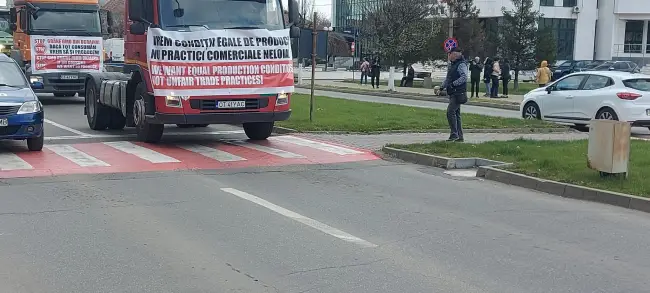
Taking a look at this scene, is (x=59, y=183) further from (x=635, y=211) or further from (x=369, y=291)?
(x=635, y=211)

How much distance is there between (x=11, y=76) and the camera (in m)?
14.6

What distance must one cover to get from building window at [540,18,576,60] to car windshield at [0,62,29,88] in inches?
2375

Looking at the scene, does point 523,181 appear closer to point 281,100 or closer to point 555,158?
point 555,158

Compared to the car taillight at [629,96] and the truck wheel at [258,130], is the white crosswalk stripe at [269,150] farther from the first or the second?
the car taillight at [629,96]

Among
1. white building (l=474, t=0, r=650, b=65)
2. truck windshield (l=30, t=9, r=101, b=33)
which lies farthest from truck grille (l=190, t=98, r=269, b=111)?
white building (l=474, t=0, r=650, b=65)

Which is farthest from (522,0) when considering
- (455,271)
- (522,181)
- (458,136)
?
(455,271)

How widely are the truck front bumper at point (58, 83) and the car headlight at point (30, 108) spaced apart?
12.0 meters

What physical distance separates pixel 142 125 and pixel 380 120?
6505 mm

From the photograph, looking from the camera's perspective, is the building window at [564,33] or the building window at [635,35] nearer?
the building window at [564,33]

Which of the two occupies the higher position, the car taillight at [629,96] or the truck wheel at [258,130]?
the car taillight at [629,96]

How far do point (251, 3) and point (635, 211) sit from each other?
324 inches

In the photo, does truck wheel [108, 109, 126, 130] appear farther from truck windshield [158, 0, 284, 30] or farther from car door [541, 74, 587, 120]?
car door [541, 74, 587, 120]

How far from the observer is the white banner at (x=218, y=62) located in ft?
46.8

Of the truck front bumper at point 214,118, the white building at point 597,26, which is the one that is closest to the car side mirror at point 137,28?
the truck front bumper at point 214,118
